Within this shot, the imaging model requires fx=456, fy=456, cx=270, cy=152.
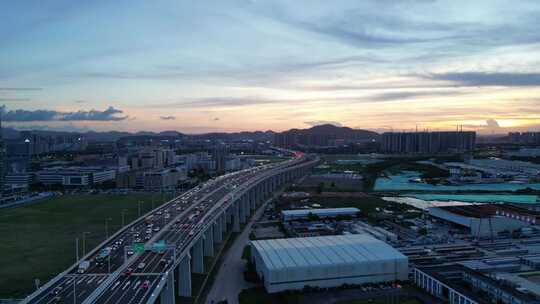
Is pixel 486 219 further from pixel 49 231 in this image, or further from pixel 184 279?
pixel 49 231

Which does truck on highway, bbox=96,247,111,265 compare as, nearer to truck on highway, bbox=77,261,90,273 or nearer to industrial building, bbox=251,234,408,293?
truck on highway, bbox=77,261,90,273

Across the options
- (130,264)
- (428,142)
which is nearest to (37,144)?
A: (428,142)

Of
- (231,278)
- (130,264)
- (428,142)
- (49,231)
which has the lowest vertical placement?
(231,278)

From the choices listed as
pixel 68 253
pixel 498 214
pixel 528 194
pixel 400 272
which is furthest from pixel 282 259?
pixel 528 194

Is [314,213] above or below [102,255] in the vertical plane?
below

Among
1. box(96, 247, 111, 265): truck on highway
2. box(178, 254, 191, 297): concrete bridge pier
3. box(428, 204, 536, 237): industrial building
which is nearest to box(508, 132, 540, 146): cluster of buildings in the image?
box(428, 204, 536, 237): industrial building

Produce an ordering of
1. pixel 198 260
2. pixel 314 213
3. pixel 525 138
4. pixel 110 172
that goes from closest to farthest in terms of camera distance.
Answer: pixel 198 260 → pixel 314 213 → pixel 110 172 → pixel 525 138
